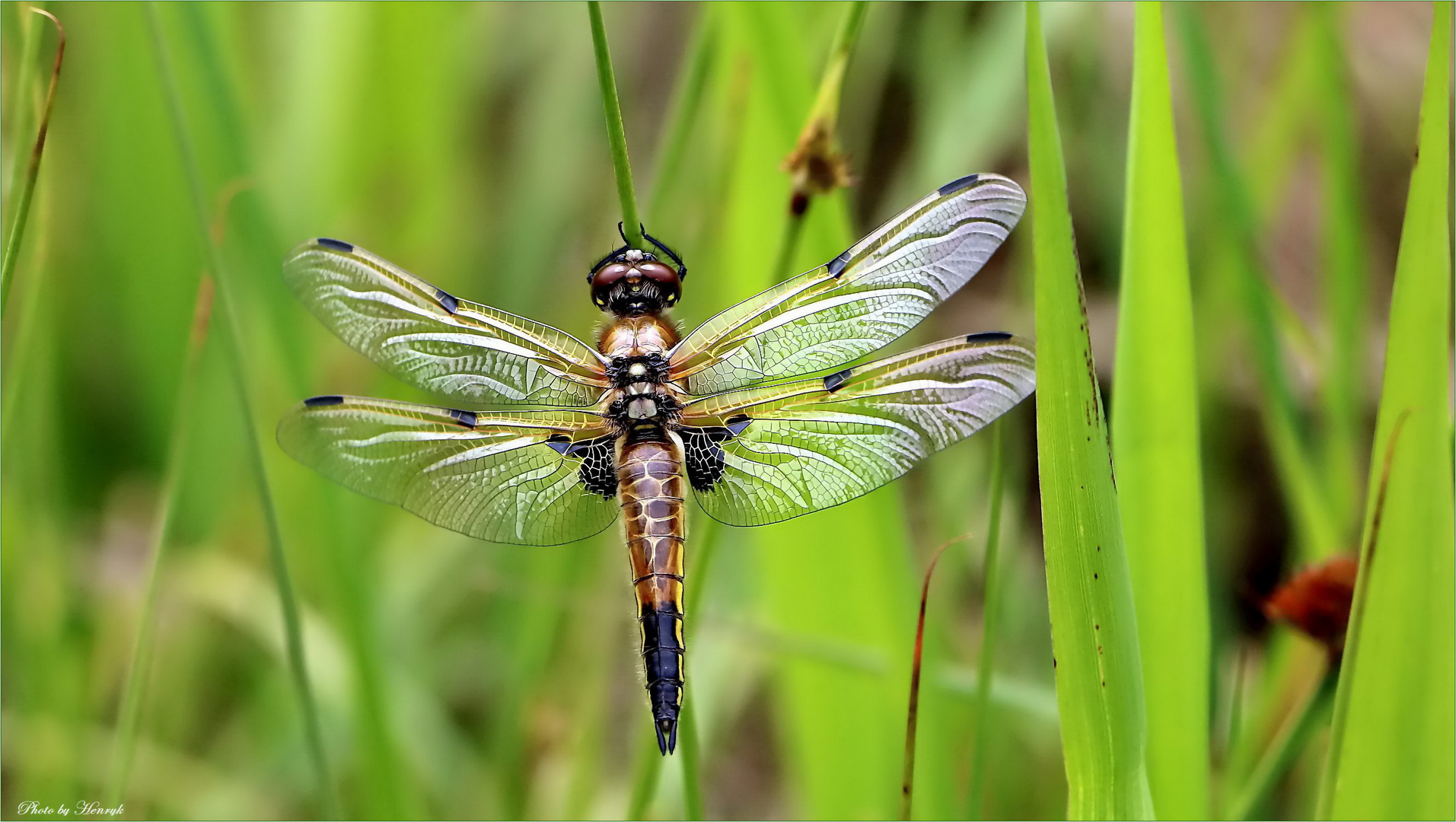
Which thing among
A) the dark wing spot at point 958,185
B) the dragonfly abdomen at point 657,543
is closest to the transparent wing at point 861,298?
the dark wing spot at point 958,185

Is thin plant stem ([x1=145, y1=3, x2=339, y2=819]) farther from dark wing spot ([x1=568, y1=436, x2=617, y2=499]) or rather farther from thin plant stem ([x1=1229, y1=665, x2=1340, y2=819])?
thin plant stem ([x1=1229, y1=665, x2=1340, y2=819])

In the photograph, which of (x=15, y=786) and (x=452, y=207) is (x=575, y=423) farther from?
(x=452, y=207)

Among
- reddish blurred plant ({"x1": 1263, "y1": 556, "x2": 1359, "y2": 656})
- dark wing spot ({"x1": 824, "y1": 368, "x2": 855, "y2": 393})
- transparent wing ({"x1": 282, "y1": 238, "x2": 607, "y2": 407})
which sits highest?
transparent wing ({"x1": 282, "y1": 238, "x2": 607, "y2": 407})

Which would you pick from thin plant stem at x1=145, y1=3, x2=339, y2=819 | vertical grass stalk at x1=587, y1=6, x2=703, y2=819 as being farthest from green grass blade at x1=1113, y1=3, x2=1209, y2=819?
thin plant stem at x1=145, y1=3, x2=339, y2=819

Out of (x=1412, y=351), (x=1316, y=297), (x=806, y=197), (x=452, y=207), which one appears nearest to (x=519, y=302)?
(x=452, y=207)

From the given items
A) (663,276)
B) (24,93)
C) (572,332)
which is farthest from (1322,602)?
(572,332)
